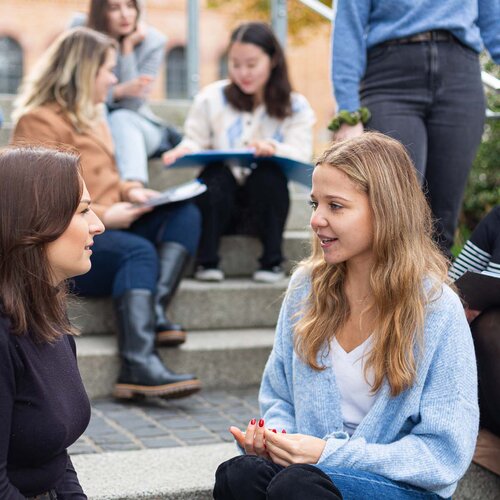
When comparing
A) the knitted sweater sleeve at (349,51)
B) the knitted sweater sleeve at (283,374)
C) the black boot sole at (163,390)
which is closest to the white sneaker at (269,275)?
the black boot sole at (163,390)

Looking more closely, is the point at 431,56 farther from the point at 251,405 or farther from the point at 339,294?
the point at 251,405

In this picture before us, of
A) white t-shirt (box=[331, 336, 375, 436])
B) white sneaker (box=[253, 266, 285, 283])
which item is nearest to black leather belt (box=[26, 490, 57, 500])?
white t-shirt (box=[331, 336, 375, 436])

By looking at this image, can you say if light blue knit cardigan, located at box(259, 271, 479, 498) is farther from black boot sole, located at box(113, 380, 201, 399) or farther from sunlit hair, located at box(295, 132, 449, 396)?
black boot sole, located at box(113, 380, 201, 399)

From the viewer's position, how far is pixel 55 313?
2.11m

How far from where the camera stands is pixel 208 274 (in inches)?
185

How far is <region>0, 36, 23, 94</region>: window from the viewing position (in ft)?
76.2

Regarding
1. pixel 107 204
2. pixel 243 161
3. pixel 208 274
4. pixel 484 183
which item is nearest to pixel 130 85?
pixel 243 161

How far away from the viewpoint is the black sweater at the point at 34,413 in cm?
196

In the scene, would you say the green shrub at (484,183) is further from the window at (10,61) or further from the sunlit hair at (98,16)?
the window at (10,61)

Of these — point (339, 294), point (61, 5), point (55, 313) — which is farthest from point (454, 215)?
point (61, 5)

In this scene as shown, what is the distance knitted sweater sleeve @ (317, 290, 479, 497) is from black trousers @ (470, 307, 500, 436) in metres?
0.24

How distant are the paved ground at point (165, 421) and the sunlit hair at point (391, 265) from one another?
40.1 inches

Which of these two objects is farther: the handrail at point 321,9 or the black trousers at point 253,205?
the handrail at point 321,9

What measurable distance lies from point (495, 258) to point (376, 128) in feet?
2.99
